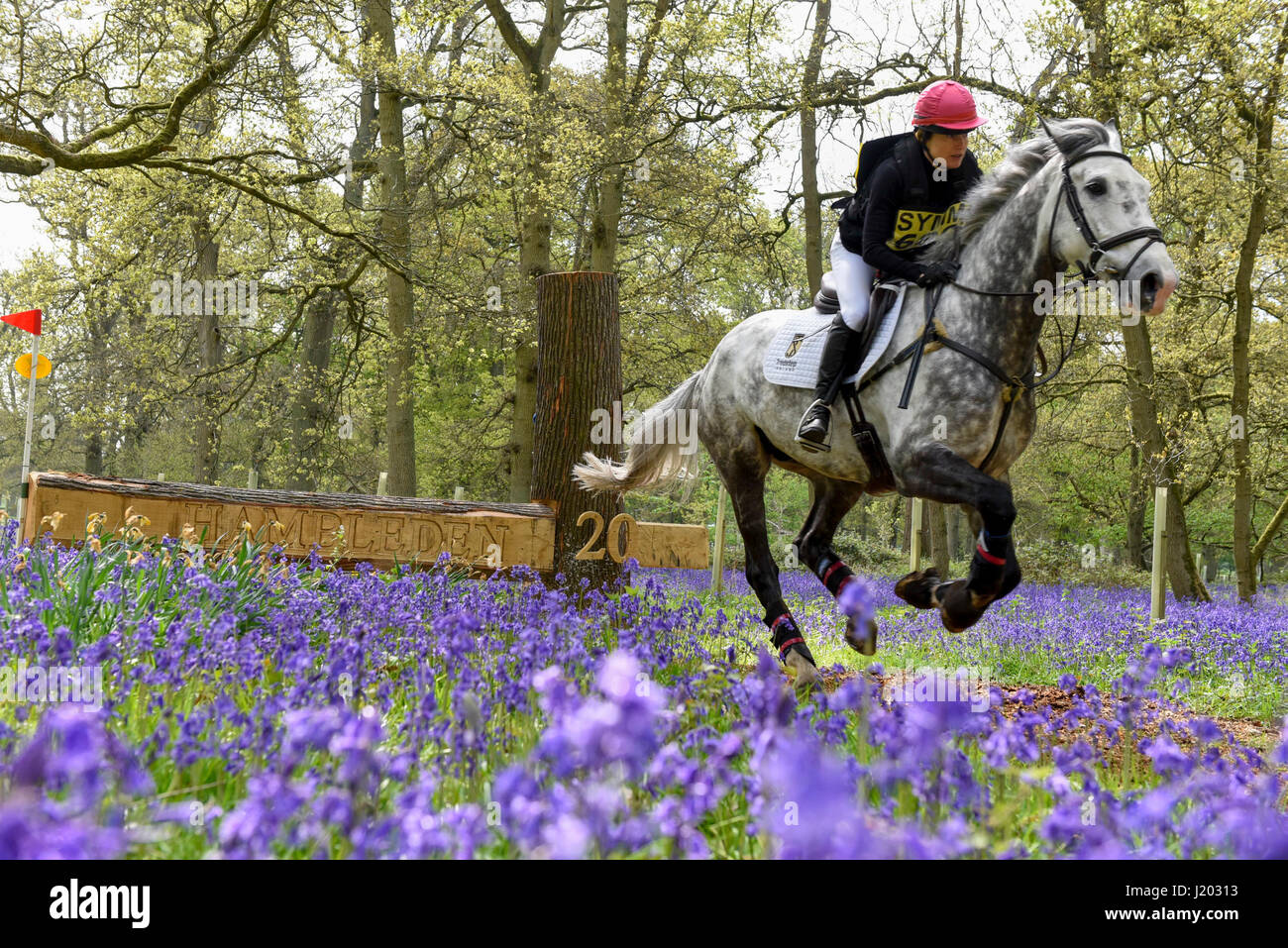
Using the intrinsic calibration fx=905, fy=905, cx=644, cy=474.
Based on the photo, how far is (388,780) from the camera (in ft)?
8.10

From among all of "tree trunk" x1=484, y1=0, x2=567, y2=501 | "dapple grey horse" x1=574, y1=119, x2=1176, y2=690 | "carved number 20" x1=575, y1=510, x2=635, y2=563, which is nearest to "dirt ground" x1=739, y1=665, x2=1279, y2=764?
"dapple grey horse" x1=574, y1=119, x2=1176, y2=690

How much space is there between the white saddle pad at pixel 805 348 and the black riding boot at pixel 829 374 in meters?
0.08

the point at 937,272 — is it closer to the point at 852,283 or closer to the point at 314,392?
the point at 852,283

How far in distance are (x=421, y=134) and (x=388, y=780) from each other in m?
16.9

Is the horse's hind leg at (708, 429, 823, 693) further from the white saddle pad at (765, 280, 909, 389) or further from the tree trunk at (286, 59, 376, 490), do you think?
the tree trunk at (286, 59, 376, 490)

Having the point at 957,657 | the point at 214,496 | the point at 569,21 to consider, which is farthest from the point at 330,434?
the point at 957,657

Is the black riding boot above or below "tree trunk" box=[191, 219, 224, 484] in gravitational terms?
below

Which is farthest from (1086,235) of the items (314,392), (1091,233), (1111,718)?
(314,392)

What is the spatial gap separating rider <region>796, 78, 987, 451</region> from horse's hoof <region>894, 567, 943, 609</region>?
899 mm

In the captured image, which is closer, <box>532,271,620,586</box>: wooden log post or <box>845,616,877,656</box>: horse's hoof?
<box>845,616,877,656</box>: horse's hoof

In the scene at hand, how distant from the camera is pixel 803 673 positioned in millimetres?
5156

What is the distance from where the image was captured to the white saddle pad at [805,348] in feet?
15.6

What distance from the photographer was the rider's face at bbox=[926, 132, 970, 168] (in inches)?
187

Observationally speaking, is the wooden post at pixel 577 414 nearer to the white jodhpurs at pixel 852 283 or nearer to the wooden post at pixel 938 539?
the white jodhpurs at pixel 852 283
